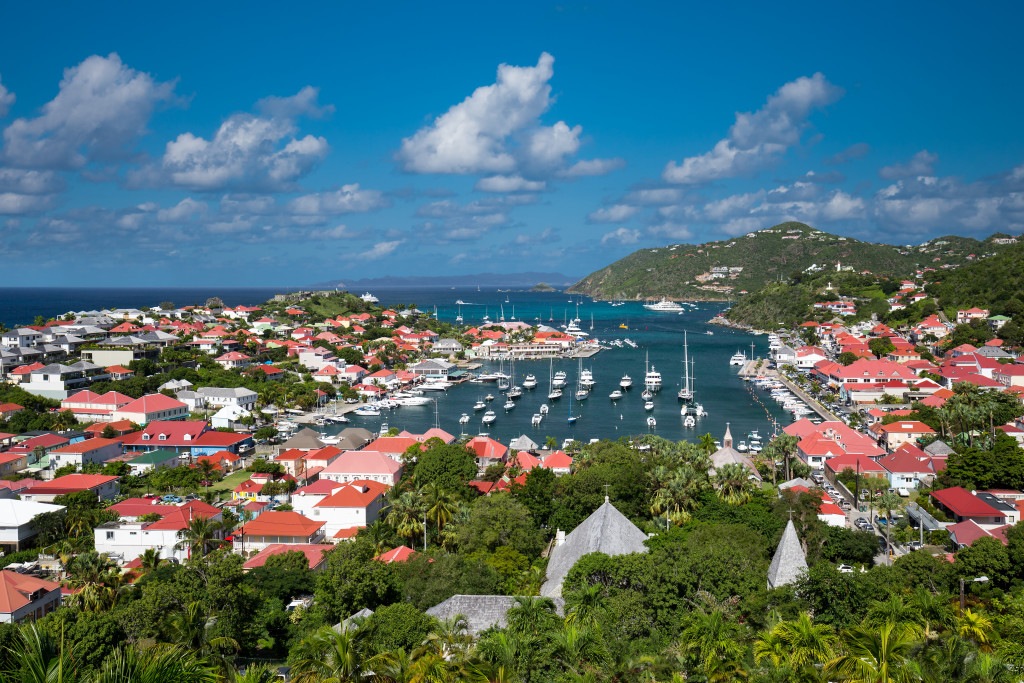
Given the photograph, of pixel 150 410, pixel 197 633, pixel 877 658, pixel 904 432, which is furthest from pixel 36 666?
pixel 150 410

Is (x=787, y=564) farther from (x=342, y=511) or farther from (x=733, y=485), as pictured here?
(x=342, y=511)

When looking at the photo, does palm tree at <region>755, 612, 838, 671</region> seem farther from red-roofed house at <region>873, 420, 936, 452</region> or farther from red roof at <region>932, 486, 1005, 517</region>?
red-roofed house at <region>873, 420, 936, 452</region>

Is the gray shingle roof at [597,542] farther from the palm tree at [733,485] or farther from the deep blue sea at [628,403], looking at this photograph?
the deep blue sea at [628,403]

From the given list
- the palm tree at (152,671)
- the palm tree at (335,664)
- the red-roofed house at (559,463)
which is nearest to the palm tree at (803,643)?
the palm tree at (335,664)

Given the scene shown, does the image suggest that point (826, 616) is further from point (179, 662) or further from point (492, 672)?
point (179, 662)

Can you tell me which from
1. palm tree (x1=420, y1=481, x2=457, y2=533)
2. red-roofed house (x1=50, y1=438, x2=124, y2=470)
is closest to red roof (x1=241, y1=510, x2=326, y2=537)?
palm tree (x1=420, y1=481, x2=457, y2=533)
